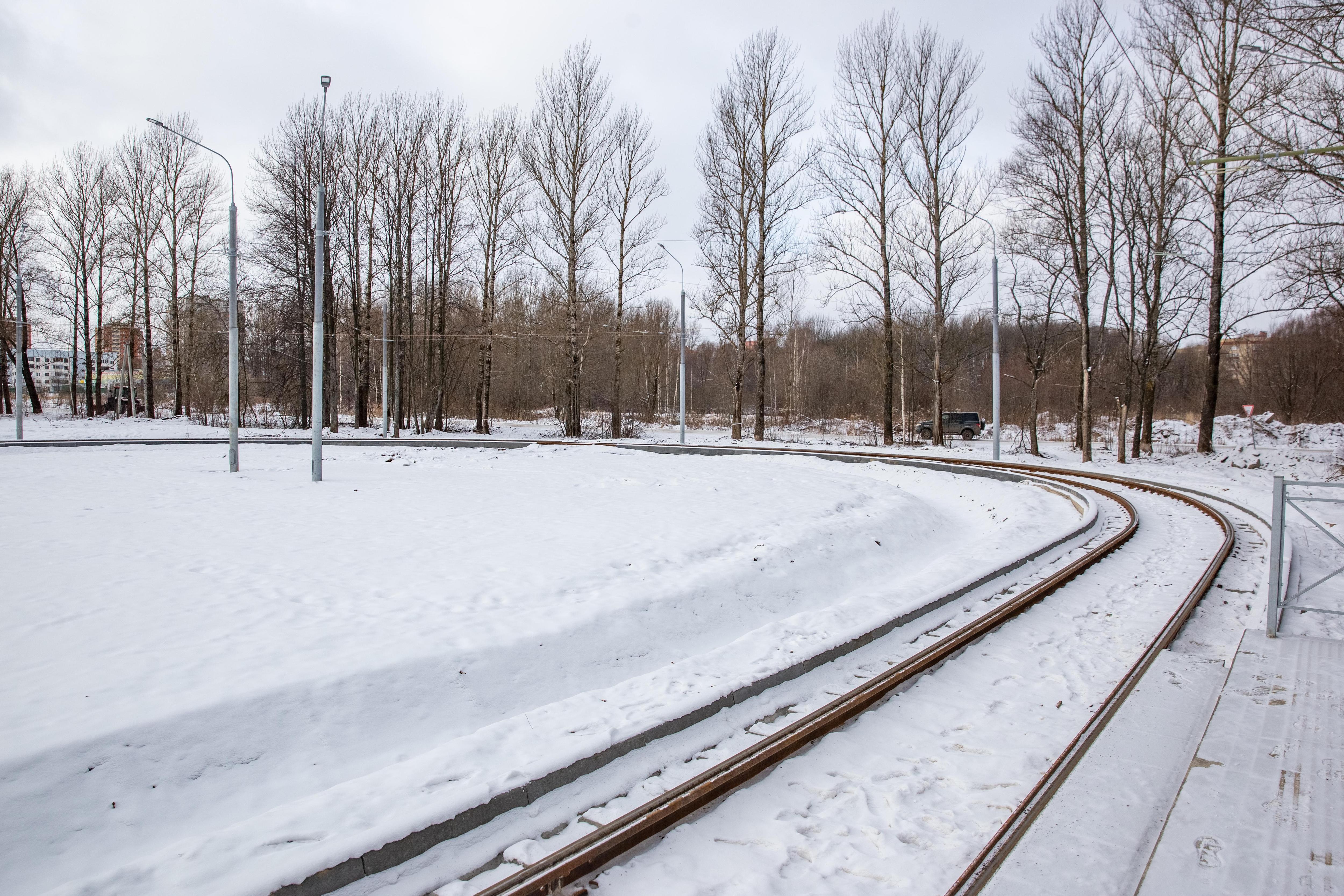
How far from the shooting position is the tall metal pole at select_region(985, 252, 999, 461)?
82.0 feet

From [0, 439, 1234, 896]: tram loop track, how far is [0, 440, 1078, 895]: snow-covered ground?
1.77ft

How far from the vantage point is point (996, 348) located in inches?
993

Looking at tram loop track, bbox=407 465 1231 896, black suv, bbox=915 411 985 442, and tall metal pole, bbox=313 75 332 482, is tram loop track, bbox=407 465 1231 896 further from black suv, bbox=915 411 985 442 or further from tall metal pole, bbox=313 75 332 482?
black suv, bbox=915 411 985 442

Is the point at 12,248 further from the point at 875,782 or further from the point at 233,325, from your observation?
the point at 875,782

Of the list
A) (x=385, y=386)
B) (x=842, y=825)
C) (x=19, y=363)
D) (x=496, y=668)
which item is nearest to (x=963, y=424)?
(x=385, y=386)

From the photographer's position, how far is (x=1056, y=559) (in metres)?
10.5

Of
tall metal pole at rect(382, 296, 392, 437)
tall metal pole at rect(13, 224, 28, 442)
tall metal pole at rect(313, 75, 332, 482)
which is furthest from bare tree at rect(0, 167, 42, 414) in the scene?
tall metal pole at rect(313, 75, 332, 482)

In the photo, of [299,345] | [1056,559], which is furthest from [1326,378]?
[299,345]

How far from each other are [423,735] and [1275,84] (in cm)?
2420

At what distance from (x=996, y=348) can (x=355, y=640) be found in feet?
79.1

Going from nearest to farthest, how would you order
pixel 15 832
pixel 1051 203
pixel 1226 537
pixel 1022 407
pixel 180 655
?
1. pixel 15 832
2. pixel 180 655
3. pixel 1226 537
4. pixel 1051 203
5. pixel 1022 407

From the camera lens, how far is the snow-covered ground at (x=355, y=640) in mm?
3986

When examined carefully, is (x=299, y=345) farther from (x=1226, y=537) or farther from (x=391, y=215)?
(x=1226, y=537)

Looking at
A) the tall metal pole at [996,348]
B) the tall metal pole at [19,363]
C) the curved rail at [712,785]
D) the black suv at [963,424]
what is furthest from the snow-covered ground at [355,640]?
the black suv at [963,424]
